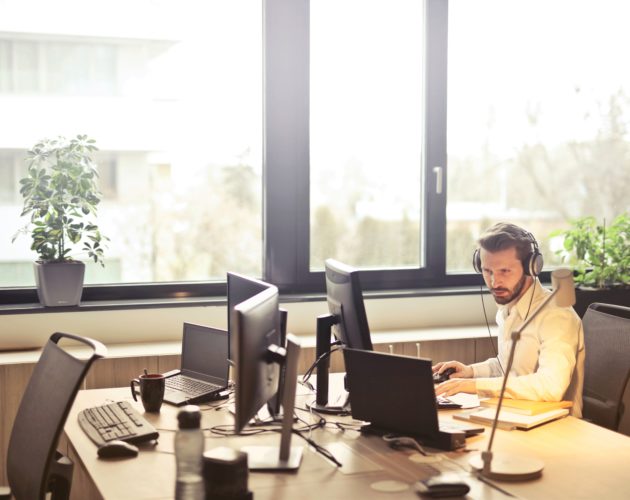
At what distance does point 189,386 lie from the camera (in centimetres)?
278

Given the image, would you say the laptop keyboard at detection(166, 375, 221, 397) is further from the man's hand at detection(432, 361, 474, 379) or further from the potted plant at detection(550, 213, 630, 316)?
the potted plant at detection(550, 213, 630, 316)

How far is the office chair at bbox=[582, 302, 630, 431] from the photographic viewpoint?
2756 millimetres

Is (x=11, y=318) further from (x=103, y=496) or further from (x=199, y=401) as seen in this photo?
(x=103, y=496)

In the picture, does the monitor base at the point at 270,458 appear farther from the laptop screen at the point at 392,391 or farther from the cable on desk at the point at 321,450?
the laptop screen at the point at 392,391

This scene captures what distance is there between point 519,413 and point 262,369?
0.83 m

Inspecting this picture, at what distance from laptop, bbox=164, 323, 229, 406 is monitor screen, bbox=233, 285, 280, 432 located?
52 cm

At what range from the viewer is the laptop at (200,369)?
2682 millimetres

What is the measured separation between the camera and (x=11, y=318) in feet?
11.4

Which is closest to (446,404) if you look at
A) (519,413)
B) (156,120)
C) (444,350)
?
(519,413)

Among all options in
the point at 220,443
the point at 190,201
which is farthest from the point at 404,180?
the point at 220,443

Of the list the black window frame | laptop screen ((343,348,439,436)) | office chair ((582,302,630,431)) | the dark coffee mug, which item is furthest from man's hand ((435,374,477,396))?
the black window frame

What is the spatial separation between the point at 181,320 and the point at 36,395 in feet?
5.00

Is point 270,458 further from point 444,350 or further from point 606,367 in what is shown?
point 444,350

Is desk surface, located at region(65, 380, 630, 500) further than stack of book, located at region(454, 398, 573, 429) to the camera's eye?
No
